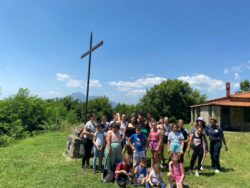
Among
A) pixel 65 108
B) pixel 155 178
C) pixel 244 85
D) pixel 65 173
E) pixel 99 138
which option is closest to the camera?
pixel 155 178

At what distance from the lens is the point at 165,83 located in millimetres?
45531

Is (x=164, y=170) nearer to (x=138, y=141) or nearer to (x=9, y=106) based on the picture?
(x=138, y=141)

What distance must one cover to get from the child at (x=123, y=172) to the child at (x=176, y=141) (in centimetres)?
148

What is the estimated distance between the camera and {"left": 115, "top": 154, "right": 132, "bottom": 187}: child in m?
7.11

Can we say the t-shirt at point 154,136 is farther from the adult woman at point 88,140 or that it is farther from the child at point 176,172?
the adult woman at point 88,140

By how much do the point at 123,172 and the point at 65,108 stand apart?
32.1 m

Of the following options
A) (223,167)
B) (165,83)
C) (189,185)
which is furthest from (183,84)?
(189,185)

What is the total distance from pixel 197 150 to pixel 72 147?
493 cm

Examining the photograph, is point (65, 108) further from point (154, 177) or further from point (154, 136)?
point (154, 177)

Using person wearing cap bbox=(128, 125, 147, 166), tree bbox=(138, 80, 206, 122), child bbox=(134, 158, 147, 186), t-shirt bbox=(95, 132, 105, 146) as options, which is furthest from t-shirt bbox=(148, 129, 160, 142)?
tree bbox=(138, 80, 206, 122)

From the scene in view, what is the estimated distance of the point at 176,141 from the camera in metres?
8.09

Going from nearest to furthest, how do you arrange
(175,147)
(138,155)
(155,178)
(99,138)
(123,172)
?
(155,178) < (123,172) < (138,155) < (175,147) < (99,138)

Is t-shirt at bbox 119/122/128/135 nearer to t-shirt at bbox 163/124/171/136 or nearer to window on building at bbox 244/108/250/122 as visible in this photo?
t-shirt at bbox 163/124/171/136

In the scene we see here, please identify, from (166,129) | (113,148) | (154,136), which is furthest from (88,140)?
(166,129)
